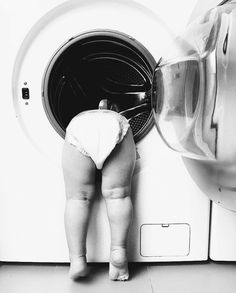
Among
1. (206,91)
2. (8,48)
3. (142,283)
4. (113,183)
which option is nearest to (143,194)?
(113,183)

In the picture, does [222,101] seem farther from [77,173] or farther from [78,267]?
[78,267]

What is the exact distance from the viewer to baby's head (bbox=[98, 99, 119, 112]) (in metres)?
0.80

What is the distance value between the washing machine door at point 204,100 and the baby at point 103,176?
94 millimetres

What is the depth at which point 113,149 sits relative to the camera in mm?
738

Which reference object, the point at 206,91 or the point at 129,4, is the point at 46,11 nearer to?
the point at 129,4

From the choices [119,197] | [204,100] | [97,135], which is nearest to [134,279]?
[119,197]

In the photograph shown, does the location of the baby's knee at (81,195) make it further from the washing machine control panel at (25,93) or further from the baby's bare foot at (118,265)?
the washing machine control panel at (25,93)

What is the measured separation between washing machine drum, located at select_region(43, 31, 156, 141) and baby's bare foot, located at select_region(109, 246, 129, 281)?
25 cm

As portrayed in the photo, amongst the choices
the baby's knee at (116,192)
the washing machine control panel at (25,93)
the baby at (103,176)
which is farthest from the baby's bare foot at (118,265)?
the washing machine control panel at (25,93)

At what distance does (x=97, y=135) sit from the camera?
2.39 ft

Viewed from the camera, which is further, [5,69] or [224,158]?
[5,69]

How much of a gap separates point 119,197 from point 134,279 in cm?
19

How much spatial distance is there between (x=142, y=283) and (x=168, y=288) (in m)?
0.06

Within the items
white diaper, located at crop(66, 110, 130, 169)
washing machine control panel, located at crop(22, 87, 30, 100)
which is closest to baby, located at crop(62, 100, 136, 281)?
white diaper, located at crop(66, 110, 130, 169)
